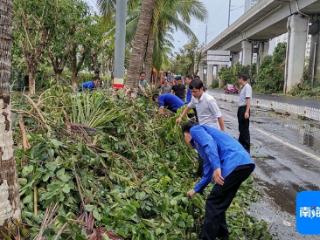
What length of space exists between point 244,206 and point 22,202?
3482mm

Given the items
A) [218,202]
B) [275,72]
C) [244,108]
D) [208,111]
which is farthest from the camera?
[275,72]

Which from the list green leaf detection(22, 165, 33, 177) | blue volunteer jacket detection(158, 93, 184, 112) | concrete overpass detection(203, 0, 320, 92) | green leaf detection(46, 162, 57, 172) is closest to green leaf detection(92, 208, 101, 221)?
green leaf detection(46, 162, 57, 172)

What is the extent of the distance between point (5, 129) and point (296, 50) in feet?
121

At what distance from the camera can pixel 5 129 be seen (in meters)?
3.58

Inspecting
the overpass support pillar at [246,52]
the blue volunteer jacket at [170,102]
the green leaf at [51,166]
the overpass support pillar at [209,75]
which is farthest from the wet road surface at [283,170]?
the overpass support pillar at [209,75]

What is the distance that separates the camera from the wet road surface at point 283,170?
6352 mm

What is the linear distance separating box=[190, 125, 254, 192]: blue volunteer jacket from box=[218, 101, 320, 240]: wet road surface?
4.73 ft

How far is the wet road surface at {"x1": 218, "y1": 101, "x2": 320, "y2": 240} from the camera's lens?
250 inches

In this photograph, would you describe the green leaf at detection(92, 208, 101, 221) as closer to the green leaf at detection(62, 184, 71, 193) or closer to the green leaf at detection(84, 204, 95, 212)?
the green leaf at detection(84, 204, 95, 212)

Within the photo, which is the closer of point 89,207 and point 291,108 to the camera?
point 89,207

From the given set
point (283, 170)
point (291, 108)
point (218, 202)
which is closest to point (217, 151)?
point (218, 202)

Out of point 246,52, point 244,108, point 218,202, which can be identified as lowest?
point 218,202

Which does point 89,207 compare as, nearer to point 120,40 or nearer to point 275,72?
point 120,40

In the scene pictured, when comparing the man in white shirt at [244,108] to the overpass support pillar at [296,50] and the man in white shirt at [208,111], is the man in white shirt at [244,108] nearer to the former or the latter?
the man in white shirt at [208,111]
